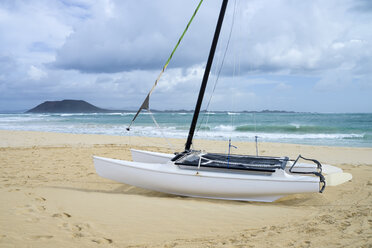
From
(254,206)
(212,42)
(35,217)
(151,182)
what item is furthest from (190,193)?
(212,42)

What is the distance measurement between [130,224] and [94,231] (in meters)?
0.54

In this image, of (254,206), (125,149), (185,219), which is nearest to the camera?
(185,219)

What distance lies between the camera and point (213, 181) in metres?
5.64

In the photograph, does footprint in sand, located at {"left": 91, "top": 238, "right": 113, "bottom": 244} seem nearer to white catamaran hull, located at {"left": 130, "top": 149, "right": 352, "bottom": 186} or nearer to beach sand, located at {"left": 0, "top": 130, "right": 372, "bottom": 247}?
beach sand, located at {"left": 0, "top": 130, "right": 372, "bottom": 247}

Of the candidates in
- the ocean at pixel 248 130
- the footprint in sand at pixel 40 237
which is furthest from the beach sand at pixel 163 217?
the ocean at pixel 248 130

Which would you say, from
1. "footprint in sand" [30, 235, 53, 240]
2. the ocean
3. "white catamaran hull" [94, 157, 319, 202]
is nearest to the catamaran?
"white catamaran hull" [94, 157, 319, 202]

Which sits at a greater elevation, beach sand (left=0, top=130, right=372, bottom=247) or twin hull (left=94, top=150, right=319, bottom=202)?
twin hull (left=94, top=150, right=319, bottom=202)

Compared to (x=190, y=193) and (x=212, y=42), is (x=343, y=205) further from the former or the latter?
(x=212, y=42)

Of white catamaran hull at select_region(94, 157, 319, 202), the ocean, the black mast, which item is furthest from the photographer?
the ocean

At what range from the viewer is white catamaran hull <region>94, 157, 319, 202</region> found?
5496mm

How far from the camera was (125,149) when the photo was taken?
12.9 metres

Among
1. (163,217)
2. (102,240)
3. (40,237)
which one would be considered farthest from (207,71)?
(40,237)

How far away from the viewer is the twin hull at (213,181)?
216 inches

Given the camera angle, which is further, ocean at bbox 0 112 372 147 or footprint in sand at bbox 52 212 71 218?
ocean at bbox 0 112 372 147
